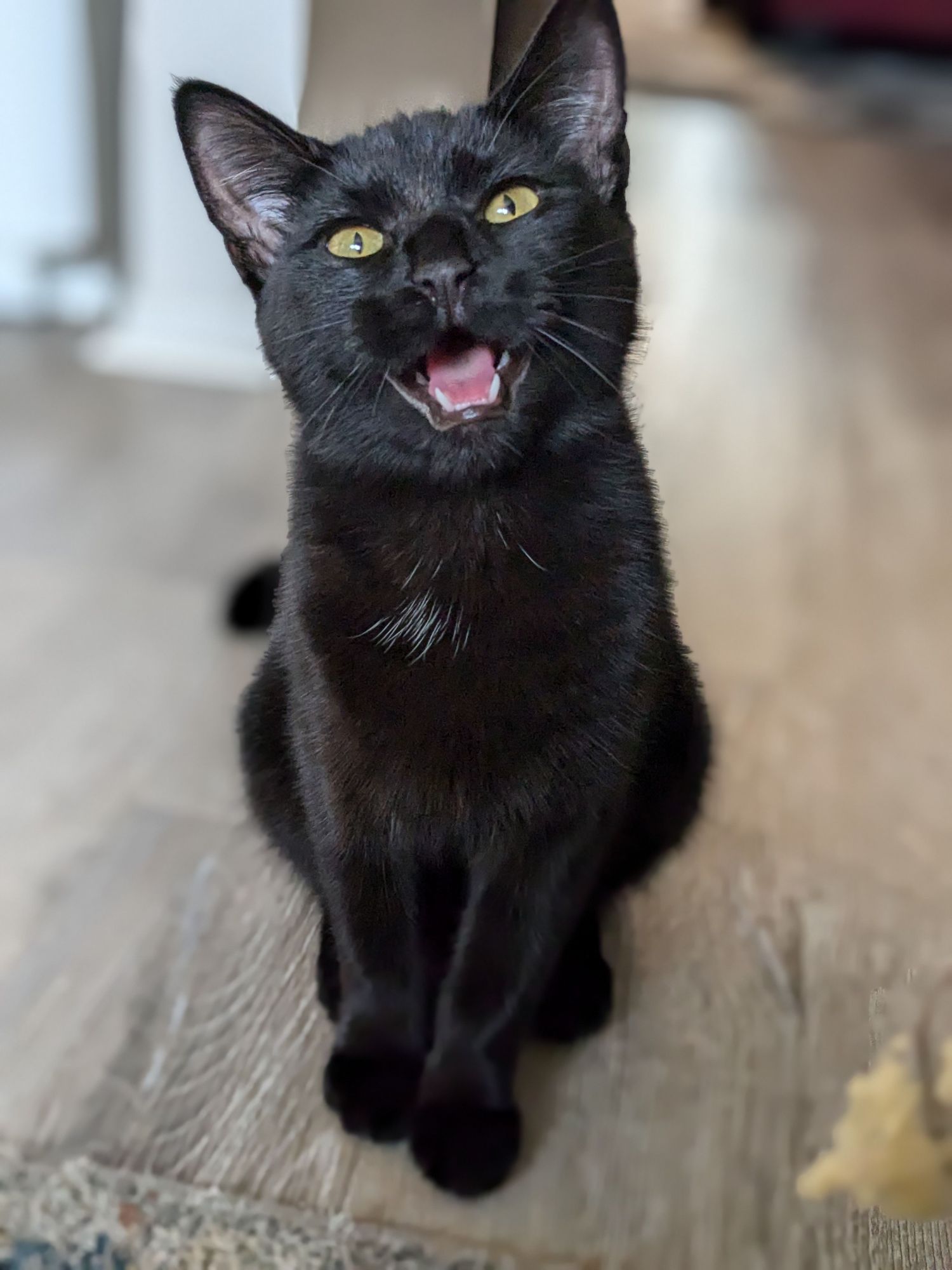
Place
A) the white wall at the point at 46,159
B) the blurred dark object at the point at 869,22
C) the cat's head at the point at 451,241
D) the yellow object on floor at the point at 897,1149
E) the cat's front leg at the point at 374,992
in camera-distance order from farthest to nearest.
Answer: the blurred dark object at the point at 869,22 → the white wall at the point at 46,159 → the cat's front leg at the point at 374,992 → the cat's head at the point at 451,241 → the yellow object on floor at the point at 897,1149

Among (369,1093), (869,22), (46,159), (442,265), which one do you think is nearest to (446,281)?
(442,265)

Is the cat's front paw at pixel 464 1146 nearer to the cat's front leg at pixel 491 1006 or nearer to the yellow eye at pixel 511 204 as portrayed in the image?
the cat's front leg at pixel 491 1006

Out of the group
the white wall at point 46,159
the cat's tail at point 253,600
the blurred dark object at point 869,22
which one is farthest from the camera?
the blurred dark object at point 869,22

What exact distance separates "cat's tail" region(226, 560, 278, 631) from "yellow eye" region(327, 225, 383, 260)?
300 mm

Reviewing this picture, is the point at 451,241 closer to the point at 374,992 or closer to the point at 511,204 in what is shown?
the point at 511,204

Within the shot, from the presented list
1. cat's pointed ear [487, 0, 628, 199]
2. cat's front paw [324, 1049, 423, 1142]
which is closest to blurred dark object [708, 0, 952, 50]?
cat's pointed ear [487, 0, 628, 199]

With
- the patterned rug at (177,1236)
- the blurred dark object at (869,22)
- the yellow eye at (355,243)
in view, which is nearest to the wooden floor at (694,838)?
the patterned rug at (177,1236)

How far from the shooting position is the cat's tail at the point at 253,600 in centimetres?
72

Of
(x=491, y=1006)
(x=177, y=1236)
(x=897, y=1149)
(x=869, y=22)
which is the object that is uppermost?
(x=897, y=1149)

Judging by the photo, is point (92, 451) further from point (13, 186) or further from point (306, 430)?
point (306, 430)

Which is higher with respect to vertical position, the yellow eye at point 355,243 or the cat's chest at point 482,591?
the yellow eye at point 355,243

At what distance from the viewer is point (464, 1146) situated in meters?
0.57

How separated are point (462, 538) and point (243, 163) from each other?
16cm

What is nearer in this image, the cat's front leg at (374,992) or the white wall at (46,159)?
the cat's front leg at (374,992)
